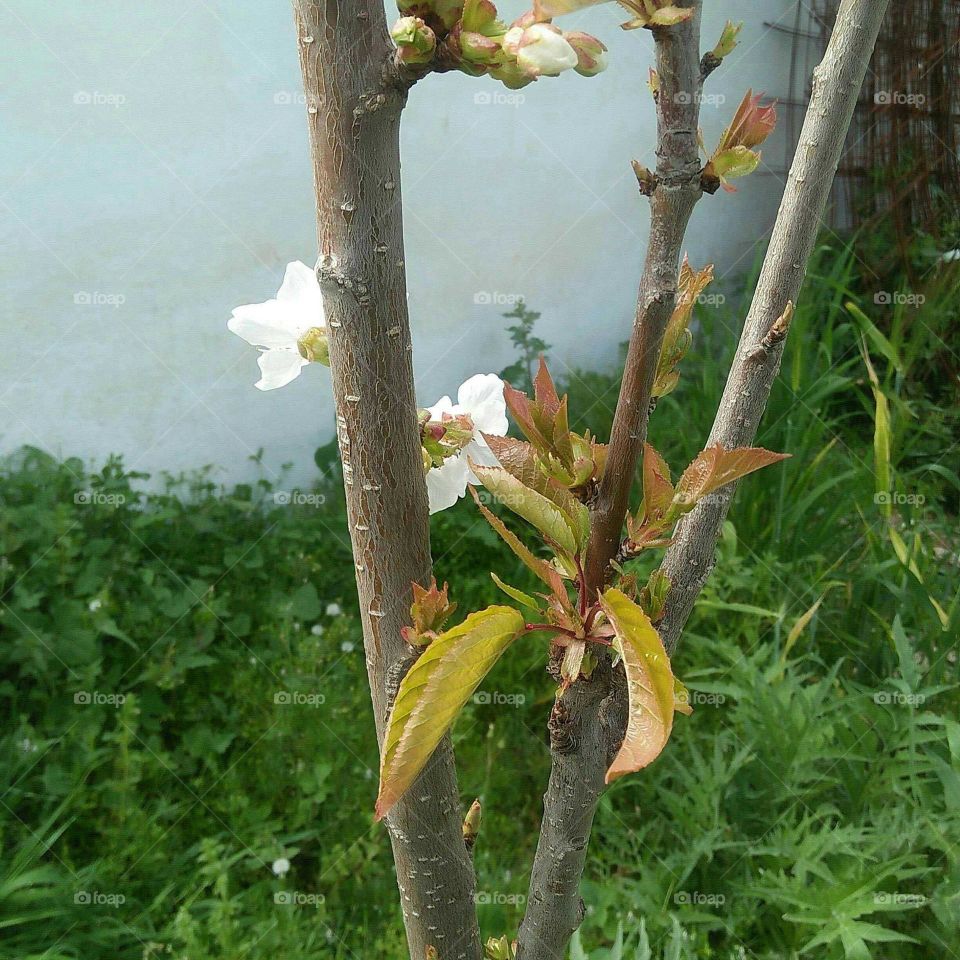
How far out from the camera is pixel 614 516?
0.42 m

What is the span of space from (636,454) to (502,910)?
1.35m

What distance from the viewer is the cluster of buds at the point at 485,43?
0.36m

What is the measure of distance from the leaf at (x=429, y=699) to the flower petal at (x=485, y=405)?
22cm

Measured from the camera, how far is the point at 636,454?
40 centimetres

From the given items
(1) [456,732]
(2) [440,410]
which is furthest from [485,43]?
(1) [456,732]

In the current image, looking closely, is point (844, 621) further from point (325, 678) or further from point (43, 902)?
point (43, 902)

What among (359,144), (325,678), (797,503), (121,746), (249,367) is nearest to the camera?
(359,144)

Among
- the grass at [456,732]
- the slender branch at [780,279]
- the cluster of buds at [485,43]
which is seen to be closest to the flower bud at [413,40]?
the cluster of buds at [485,43]

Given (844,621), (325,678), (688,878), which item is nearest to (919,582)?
(844,621)

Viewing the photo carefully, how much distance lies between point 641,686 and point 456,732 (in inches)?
69.8

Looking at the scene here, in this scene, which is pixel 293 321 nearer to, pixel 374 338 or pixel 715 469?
pixel 374 338

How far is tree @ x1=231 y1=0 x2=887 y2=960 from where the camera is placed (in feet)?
1.18

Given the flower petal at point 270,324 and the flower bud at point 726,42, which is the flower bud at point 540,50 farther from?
the flower petal at point 270,324

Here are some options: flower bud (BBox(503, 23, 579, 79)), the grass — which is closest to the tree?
flower bud (BBox(503, 23, 579, 79))
